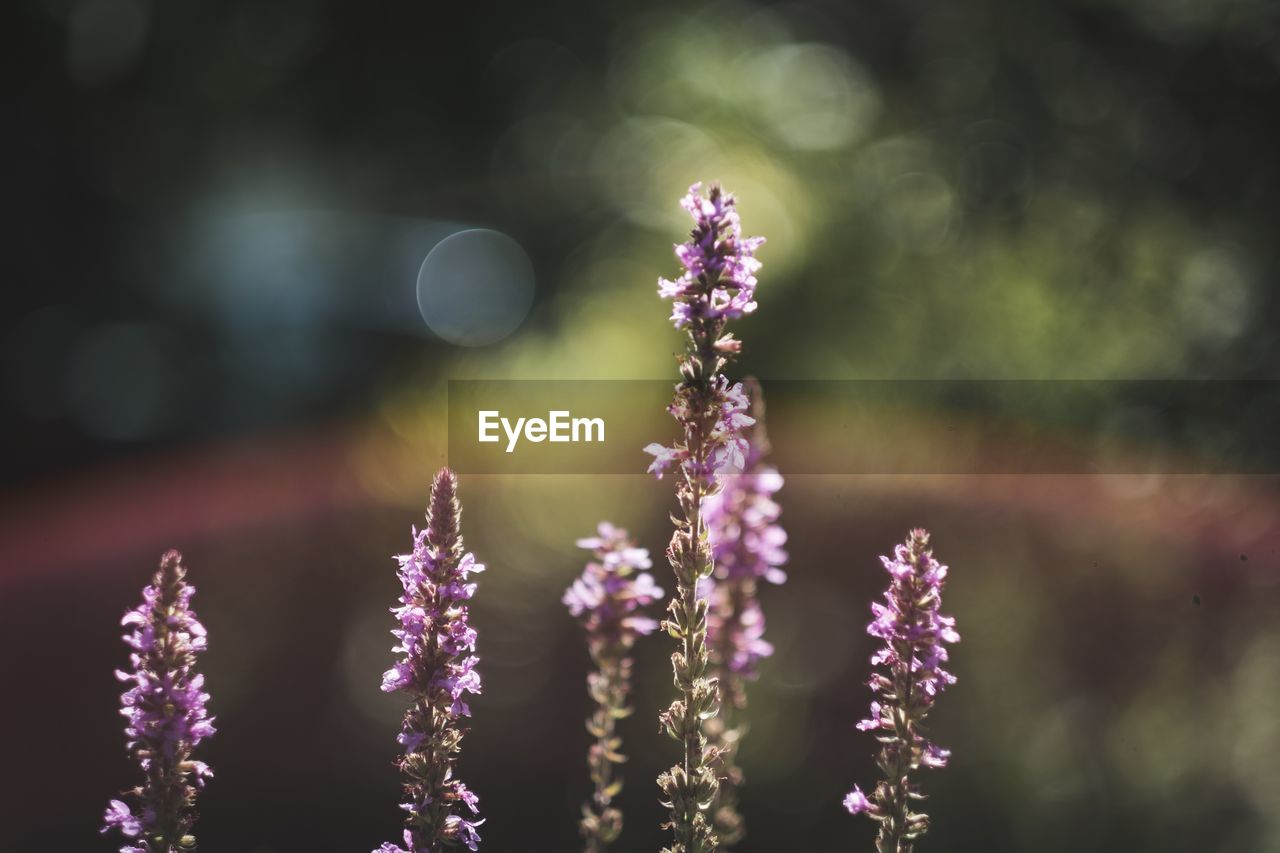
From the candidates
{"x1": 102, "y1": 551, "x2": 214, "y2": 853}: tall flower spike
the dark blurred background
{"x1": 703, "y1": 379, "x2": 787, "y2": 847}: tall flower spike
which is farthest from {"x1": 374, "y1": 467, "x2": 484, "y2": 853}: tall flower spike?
the dark blurred background

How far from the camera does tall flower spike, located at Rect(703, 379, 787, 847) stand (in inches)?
93.3

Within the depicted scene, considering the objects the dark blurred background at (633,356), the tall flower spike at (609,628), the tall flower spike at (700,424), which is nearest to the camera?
the tall flower spike at (700,424)

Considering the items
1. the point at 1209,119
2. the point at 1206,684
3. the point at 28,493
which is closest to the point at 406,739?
the point at 28,493

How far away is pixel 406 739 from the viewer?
1.79 m

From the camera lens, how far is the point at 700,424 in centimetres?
181

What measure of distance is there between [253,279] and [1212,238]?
5.30m

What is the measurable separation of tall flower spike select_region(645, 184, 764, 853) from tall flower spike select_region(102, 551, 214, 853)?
0.92m

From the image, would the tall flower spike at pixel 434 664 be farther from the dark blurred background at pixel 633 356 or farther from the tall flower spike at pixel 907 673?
the dark blurred background at pixel 633 356

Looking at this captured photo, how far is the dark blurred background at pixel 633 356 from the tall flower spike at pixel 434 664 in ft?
7.81

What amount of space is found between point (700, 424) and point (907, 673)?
655 mm

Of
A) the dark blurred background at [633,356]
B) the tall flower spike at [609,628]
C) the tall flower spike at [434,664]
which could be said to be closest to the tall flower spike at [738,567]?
the tall flower spike at [609,628]

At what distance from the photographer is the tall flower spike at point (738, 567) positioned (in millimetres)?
2369

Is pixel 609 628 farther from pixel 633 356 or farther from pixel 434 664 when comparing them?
pixel 633 356

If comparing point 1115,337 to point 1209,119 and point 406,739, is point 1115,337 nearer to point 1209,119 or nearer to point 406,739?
point 1209,119
